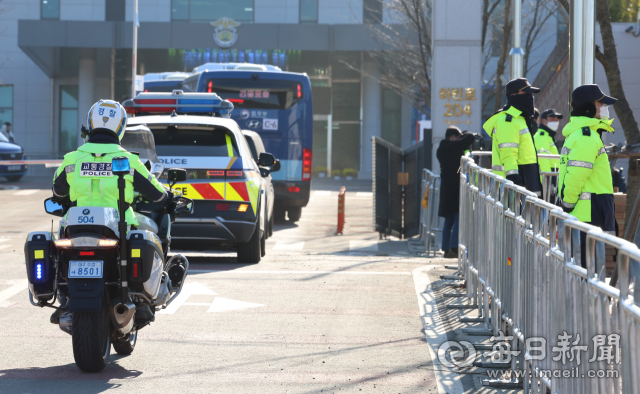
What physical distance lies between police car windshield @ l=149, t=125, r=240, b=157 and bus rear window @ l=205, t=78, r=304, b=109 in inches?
356

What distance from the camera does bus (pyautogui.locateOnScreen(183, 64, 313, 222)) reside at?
791 inches

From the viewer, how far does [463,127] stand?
1712 centimetres

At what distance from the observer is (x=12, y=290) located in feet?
29.5

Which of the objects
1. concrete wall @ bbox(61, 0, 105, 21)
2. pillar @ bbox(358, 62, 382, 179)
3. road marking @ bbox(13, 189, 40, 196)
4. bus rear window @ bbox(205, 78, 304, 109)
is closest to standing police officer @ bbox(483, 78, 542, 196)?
bus rear window @ bbox(205, 78, 304, 109)

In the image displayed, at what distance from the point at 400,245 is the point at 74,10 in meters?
33.9

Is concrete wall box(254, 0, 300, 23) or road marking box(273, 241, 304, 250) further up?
concrete wall box(254, 0, 300, 23)

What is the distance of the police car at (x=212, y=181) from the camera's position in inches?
434

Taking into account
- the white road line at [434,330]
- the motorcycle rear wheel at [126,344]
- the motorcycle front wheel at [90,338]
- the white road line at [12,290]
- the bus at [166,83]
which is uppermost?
the bus at [166,83]

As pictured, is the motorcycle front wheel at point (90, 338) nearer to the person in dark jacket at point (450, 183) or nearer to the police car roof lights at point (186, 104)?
the person in dark jacket at point (450, 183)

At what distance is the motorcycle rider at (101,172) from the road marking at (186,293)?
2.38 meters

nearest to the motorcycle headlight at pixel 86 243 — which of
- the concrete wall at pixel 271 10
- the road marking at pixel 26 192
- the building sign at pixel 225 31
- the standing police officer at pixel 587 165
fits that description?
the standing police officer at pixel 587 165

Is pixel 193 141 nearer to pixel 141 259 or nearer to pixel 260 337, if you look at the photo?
pixel 260 337

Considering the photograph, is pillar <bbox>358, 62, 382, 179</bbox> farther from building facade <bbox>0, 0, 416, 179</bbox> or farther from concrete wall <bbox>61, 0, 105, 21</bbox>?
concrete wall <bbox>61, 0, 105, 21</bbox>

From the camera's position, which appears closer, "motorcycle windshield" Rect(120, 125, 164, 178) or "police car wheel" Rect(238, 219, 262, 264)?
"motorcycle windshield" Rect(120, 125, 164, 178)
